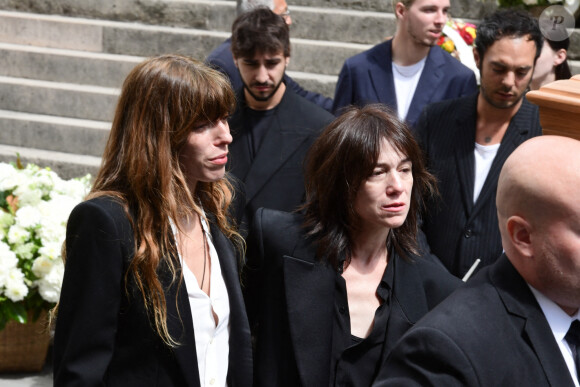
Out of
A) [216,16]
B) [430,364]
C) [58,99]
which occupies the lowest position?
[58,99]

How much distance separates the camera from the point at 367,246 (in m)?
2.84

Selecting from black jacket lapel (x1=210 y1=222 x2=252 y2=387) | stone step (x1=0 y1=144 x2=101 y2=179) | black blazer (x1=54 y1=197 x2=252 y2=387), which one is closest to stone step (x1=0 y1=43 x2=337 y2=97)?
stone step (x1=0 y1=144 x2=101 y2=179)

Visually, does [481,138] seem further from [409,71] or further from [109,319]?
[109,319]

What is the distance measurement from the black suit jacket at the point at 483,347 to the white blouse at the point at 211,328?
2.48 feet

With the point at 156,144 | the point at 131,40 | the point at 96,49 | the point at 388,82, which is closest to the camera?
the point at 156,144

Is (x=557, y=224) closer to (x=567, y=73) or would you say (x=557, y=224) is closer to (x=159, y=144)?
(x=159, y=144)

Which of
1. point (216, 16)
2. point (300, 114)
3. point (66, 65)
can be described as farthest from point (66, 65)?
point (300, 114)

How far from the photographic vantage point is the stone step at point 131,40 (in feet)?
23.5

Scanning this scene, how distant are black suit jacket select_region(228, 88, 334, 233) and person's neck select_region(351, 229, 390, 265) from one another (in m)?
1.02

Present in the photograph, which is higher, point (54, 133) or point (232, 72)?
point (232, 72)

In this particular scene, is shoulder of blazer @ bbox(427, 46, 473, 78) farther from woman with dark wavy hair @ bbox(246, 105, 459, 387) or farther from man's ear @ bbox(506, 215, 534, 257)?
man's ear @ bbox(506, 215, 534, 257)

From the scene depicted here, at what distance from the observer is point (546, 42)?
191 inches

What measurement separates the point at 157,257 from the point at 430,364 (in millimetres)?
908

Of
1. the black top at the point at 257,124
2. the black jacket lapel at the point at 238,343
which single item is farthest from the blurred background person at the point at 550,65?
the black jacket lapel at the point at 238,343
